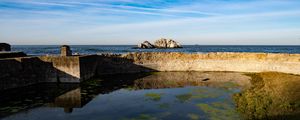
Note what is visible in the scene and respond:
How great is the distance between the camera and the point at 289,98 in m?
18.9

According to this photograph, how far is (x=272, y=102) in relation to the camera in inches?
714

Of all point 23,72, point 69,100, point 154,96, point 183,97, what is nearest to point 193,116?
point 183,97

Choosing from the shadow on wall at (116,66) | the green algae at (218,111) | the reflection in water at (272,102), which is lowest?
the green algae at (218,111)

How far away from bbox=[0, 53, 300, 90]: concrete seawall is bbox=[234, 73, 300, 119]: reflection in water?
910 cm

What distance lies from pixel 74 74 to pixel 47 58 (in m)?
3.04

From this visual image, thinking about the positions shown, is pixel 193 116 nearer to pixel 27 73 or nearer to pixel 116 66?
pixel 27 73

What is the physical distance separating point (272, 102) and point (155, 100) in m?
7.90

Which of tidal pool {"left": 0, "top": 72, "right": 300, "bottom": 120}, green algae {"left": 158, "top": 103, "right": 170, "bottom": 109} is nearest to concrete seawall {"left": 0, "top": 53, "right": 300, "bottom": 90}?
tidal pool {"left": 0, "top": 72, "right": 300, "bottom": 120}

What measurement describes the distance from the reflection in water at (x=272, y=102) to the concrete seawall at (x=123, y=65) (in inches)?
358

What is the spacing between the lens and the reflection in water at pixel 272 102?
15.6 m

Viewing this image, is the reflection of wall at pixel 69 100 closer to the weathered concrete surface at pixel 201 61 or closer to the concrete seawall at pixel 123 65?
the concrete seawall at pixel 123 65

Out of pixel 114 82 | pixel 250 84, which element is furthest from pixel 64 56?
pixel 250 84

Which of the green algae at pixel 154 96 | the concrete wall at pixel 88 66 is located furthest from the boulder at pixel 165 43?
the green algae at pixel 154 96

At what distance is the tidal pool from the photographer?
55.0 ft
